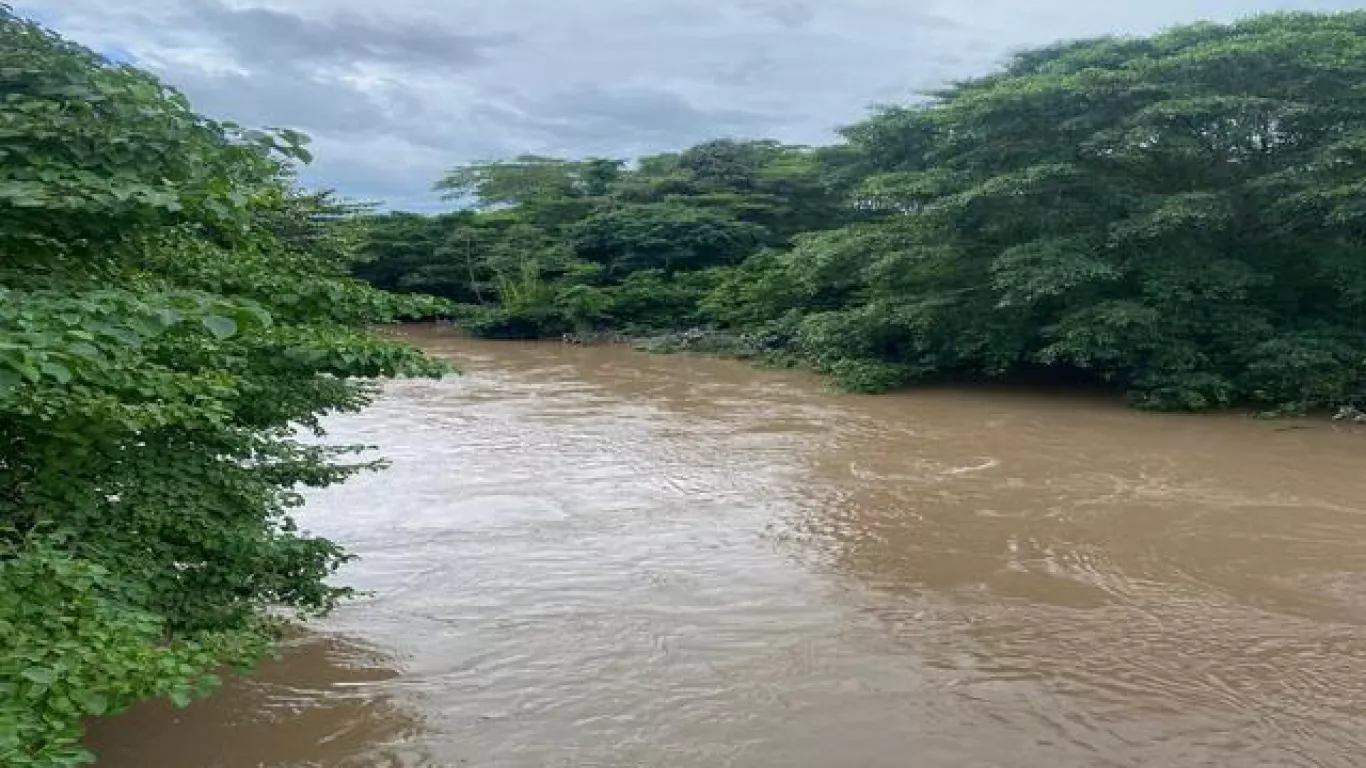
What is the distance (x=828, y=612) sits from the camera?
686cm

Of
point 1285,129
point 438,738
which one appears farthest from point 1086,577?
point 1285,129

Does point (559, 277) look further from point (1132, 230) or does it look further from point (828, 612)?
point (828, 612)

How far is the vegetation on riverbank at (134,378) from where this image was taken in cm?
251

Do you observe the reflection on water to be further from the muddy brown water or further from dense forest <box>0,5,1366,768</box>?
dense forest <box>0,5,1366,768</box>

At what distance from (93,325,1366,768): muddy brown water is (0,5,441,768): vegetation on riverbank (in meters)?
1.30

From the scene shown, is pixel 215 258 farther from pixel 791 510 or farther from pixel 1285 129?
pixel 1285 129

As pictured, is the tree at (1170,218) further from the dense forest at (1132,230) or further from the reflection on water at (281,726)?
the reflection on water at (281,726)

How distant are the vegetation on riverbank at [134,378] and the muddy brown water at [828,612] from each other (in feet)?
4.28

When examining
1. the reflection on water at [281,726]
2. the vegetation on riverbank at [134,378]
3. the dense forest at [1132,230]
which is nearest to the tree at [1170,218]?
the dense forest at [1132,230]

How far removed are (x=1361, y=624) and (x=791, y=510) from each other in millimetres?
4390

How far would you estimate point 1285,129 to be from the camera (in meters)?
14.8

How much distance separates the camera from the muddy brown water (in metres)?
5.08

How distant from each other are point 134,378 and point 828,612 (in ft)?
15.4

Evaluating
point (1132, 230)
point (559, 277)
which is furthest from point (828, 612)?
point (559, 277)
